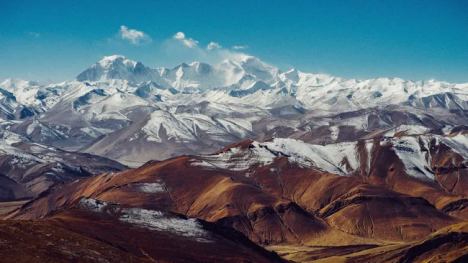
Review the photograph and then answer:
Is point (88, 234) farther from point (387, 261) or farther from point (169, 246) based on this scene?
point (387, 261)

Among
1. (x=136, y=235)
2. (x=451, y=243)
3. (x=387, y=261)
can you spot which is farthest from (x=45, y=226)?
(x=451, y=243)

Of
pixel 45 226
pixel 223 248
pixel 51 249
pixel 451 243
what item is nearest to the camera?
pixel 51 249

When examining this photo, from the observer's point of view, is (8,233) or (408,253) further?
(408,253)

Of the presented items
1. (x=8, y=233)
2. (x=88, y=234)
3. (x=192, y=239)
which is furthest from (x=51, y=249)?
(x=192, y=239)

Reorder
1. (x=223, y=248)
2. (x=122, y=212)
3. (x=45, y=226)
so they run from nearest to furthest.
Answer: (x=45, y=226), (x=223, y=248), (x=122, y=212)

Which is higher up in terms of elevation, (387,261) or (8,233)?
(8,233)

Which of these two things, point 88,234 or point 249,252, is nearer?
point 88,234

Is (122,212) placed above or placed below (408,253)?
above

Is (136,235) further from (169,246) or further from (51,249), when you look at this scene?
(51,249)

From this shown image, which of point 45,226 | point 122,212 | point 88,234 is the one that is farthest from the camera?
point 122,212

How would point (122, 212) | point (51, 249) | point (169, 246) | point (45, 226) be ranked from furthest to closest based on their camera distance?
point (122, 212), point (169, 246), point (45, 226), point (51, 249)
